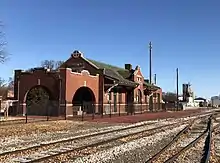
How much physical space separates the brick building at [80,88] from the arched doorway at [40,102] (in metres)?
0.12

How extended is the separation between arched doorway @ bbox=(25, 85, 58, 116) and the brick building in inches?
4.9

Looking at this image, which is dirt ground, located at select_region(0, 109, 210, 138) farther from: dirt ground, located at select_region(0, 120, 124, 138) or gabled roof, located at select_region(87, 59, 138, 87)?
gabled roof, located at select_region(87, 59, 138, 87)

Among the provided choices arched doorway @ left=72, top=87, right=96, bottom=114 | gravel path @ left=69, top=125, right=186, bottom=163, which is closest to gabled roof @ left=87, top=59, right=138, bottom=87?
arched doorway @ left=72, top=87, right=96, bottom=114

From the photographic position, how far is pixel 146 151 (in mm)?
13930

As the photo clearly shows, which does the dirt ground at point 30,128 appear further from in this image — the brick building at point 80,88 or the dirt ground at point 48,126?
the brick building at point 80,88

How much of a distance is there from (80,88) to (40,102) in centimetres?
557

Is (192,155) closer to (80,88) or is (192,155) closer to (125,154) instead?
(125,154)

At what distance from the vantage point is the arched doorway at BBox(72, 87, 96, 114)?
145 ft

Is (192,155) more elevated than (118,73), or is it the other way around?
(118,73)

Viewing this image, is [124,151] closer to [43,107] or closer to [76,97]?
[43,107]

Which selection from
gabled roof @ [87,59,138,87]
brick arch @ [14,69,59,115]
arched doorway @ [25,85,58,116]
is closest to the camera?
arched doorway @ [25,85,58,116]

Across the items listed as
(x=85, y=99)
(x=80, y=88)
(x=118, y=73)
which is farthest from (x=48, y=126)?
(x=118, y=73)

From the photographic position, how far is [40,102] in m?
44.6

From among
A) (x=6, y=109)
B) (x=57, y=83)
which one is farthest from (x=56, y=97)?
(x=6, y=109)
